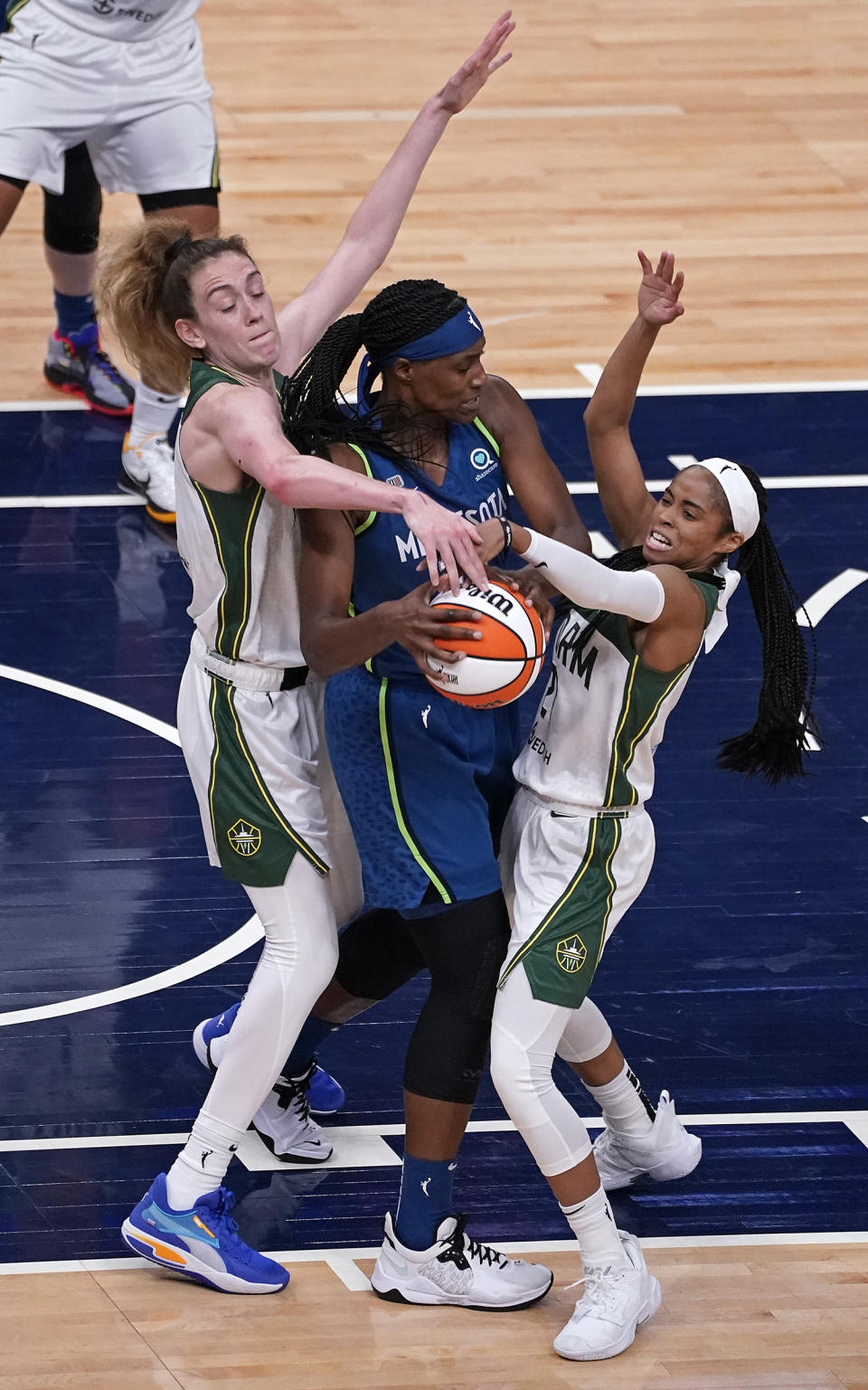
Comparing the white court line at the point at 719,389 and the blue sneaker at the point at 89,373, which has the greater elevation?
the white court line at the point at 719,389

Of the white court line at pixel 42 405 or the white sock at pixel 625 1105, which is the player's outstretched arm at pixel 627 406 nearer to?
the white sock at pixel 625 1105

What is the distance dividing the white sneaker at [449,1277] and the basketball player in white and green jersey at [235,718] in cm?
23

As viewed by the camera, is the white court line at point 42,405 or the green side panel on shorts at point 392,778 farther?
the white court line at point 42,405

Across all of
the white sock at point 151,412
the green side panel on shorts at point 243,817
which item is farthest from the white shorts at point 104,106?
the green side panel on shorts at point 243,817

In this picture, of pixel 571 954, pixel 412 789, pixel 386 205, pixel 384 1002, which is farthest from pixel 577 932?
pixel 386 205

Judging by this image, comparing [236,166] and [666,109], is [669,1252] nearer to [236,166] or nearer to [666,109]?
[236,166]

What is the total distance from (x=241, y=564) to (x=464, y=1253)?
142cm

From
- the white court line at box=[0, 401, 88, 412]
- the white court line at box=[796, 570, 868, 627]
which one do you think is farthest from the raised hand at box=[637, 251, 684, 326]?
the white court line at box=[0, 401, 88, 412]

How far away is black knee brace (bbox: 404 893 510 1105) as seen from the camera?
12.9ft

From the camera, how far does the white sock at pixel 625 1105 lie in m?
4.35

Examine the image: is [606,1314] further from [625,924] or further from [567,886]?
[625,924]

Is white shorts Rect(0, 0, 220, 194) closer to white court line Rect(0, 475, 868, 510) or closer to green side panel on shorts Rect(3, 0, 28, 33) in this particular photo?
green side panel on shorts Rect(3, 0, 28, 33)

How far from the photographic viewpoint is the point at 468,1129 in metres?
4.64

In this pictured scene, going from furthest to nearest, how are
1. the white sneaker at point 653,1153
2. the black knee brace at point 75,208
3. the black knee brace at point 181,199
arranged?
the black knee brace at point 75,208, the black knee brace at point 181,199, the white sneaker at point 653,1153
